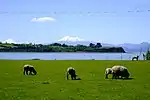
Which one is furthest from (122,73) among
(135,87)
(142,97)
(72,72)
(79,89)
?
(142,97)

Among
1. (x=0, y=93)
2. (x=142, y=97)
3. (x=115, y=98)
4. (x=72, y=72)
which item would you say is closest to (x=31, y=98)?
(x=0, y=93)

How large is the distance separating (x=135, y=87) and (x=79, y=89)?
4.67 meters

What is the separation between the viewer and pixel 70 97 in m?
24.8

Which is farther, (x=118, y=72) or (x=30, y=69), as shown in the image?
(x=30, y=69)

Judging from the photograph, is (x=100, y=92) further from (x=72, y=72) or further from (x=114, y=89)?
(x=72, y=72)

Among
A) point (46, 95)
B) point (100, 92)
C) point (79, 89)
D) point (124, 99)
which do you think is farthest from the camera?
point (79, 89)

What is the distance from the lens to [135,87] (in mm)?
30938

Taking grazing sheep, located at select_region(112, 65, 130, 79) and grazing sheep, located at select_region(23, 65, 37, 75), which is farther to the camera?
grazing sheep, located at select_region(23, 65, 37, 75)

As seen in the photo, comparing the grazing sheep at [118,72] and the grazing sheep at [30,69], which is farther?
the grazing sheep at [30,69]

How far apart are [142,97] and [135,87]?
622 cm

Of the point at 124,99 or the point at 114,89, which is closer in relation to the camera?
the point at 124,99

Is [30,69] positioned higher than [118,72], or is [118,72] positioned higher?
[30,69]

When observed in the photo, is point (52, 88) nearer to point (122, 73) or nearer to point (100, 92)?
point (100, 92)

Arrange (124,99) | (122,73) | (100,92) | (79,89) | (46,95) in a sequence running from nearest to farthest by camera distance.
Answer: (124,99)
(46,95)
(100,92)
(79,89)
(122,73)
